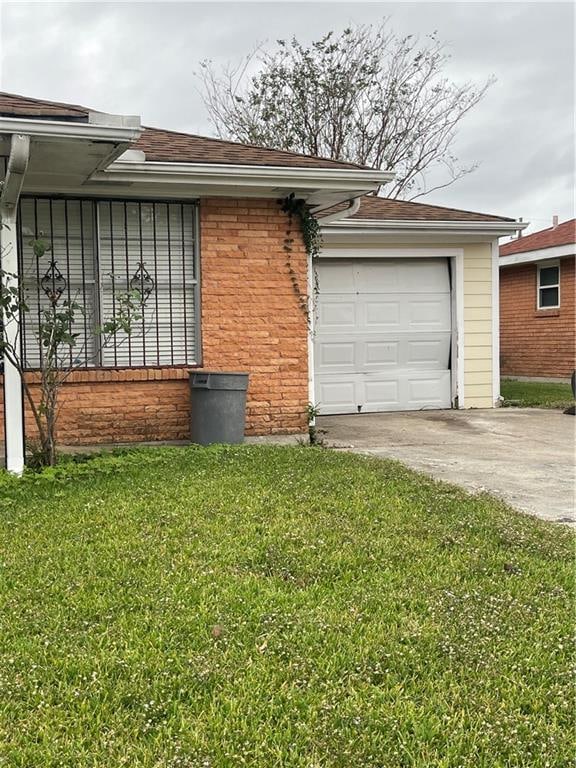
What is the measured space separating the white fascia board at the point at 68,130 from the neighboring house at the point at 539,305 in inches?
517

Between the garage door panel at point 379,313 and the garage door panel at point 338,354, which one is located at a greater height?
the garage door panel at point 379,313

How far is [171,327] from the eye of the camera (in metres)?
8.52

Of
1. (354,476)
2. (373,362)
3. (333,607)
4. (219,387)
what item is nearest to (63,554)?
(333,607)

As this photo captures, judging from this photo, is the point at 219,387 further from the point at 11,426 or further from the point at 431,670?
the point at 431,670

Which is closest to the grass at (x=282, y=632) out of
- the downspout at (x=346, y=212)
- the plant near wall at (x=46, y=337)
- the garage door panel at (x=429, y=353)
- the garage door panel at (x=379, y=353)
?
the plant near wall at (x=46, y=337)

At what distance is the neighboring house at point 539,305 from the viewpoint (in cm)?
1736

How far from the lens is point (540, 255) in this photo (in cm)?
1764

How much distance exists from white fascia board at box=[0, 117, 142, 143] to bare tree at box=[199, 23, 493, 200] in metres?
18.2

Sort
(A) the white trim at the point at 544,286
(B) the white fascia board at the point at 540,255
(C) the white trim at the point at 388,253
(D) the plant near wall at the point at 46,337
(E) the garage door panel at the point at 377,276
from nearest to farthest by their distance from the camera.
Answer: (D) the plant near wall at the point at 46,337 < (C) the white trim at the point at 388,253 < (E) the garage door panel at the point at 377,276 < (B) the white fascia board at the point at 540,255 < (A) the white trim at the point at 544,286

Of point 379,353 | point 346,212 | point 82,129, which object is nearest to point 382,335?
point 379,353

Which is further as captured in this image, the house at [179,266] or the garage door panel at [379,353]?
the garage door panel at [379,353]

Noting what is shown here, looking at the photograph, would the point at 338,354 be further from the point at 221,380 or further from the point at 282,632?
the point at 282,632

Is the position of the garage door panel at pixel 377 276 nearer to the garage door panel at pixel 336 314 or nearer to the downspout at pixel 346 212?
the garage door panel at pixel 336 314

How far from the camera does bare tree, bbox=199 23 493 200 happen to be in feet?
75.4
